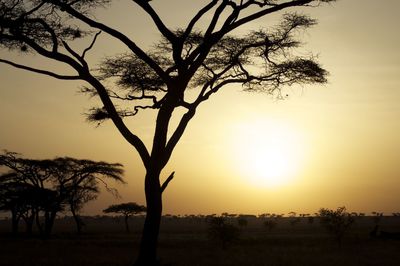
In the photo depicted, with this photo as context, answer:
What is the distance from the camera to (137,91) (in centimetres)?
1650

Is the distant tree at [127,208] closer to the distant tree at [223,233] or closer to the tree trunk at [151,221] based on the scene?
the distant tree at [223,233]

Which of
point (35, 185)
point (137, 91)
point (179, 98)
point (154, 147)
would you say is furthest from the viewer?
point (35, 185)

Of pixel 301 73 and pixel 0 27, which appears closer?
pixel 0 27

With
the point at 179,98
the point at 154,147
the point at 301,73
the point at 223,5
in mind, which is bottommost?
the point at 154,147

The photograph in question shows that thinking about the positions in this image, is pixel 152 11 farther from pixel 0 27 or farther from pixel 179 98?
pixel 0 27

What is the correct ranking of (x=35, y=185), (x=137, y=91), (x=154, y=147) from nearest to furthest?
(x=154, y=147) < (x=137, y=91) < (x=35, y=185)

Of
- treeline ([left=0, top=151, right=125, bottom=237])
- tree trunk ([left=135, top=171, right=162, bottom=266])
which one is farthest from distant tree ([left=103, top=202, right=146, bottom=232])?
tree trunk ([left=135, top=171, right=162, bottom=266])

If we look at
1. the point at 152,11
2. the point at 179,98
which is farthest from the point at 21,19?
the point at 179,98

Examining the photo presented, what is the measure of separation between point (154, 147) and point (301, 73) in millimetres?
5490

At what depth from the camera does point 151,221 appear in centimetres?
1355

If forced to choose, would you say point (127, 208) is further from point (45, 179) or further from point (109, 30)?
point (109, 30)

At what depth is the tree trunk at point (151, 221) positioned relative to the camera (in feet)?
44.0

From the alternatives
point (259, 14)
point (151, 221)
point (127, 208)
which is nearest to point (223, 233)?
point (151, 221)

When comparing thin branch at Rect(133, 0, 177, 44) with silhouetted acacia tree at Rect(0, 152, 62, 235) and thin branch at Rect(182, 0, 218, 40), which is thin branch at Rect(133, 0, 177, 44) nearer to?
thin branch at Rect(182, 0, 218, 40)
